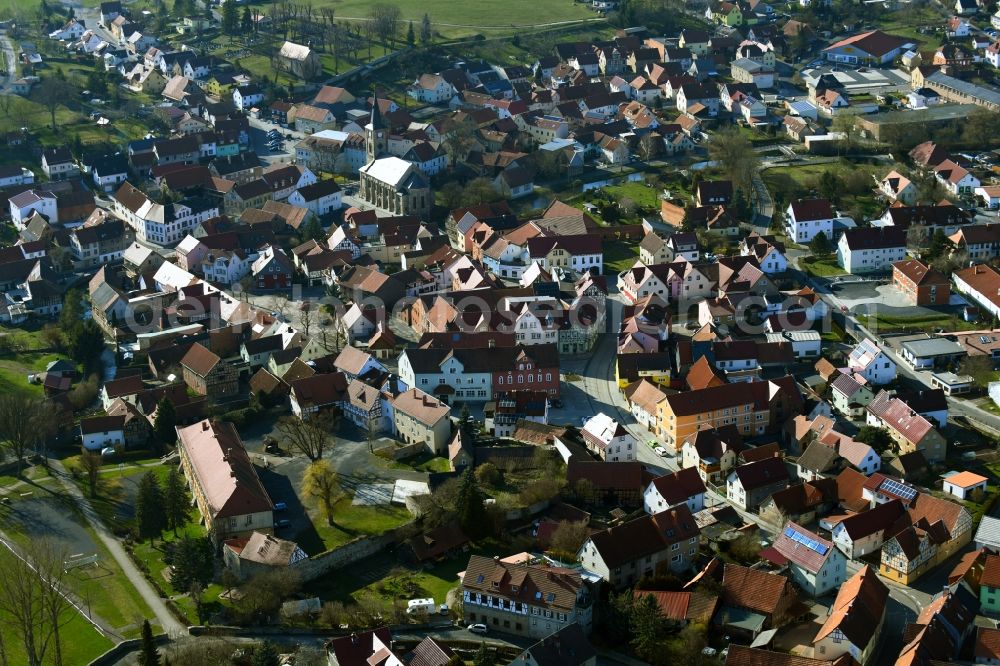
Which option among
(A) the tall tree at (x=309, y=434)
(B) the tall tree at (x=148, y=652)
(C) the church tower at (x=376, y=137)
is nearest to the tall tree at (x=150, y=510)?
(A) the tall tree at (x=309, y=434)

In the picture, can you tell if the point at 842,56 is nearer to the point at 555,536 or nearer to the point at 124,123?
the point at 124,123

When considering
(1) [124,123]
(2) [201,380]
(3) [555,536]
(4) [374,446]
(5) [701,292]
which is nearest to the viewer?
(3) [555,536]

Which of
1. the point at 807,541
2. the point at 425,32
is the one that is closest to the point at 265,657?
the point at 807,541

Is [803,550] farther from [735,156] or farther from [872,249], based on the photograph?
[735,156]

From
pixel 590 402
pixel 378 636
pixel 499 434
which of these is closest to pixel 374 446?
pixel 499 434

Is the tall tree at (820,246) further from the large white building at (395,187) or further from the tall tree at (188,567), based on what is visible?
the tall tree at (188,567)

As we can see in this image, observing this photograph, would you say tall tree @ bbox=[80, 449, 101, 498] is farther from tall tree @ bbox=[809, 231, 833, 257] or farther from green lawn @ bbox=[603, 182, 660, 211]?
tall tree @ bbox=[809, 231, 833, 257]
